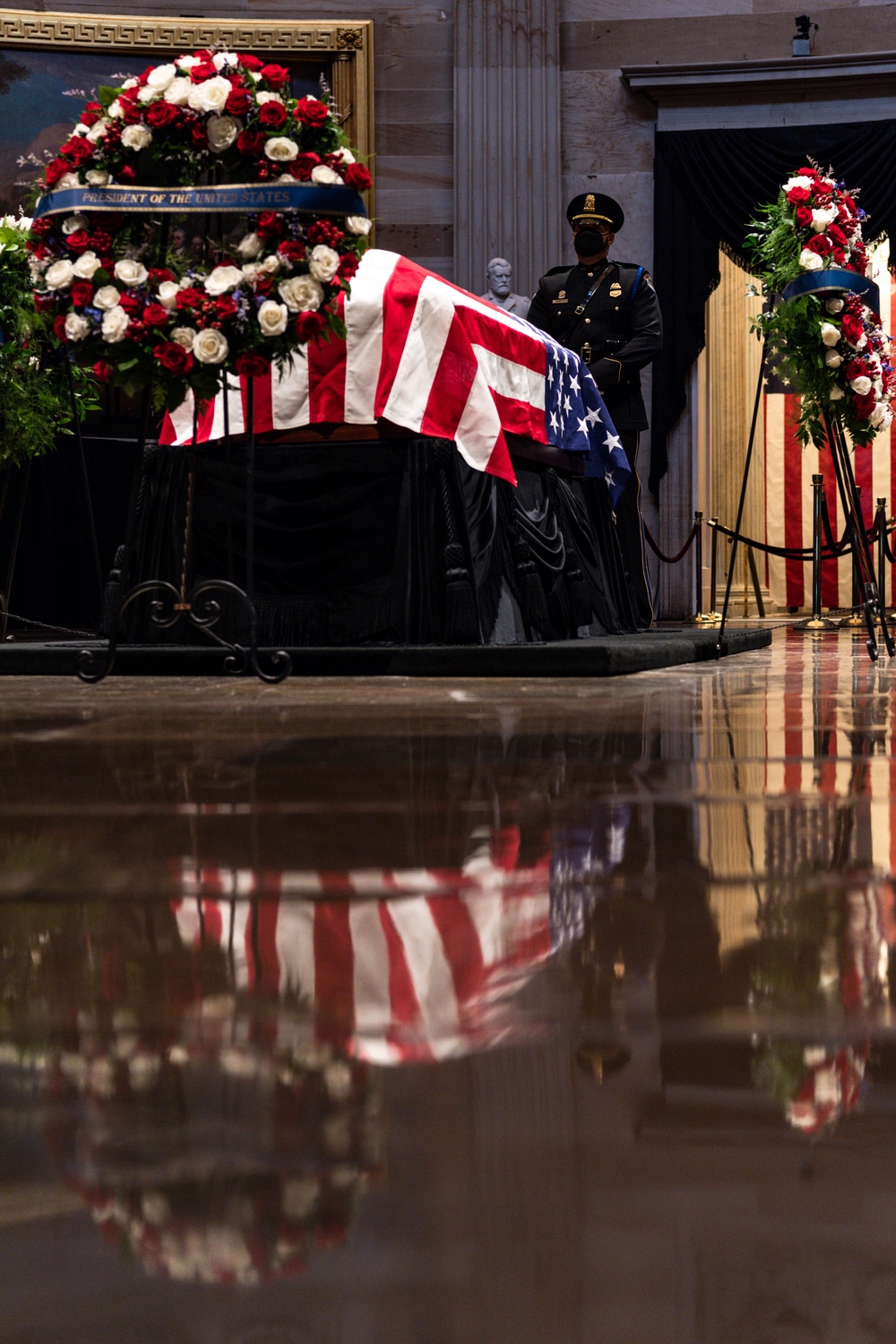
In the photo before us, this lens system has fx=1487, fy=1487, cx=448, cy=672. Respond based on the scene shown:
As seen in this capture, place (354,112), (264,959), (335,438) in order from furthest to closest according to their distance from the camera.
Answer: (354,112), (335,438), (264,959)

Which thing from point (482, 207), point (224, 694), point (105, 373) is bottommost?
point (224, 694)

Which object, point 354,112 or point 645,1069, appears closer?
point 645,1069

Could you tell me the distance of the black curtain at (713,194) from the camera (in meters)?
9.88

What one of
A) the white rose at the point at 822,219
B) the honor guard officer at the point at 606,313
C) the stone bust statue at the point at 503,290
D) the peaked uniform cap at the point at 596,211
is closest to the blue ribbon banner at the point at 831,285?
the white rose at the point at 822,219

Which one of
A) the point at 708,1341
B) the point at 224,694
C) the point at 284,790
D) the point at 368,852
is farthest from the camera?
the point at 224,694

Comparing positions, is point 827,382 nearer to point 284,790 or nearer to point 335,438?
point 335,438

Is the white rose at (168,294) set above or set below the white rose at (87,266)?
below

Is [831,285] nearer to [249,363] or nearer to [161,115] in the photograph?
[249,363]

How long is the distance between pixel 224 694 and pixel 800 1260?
3076 millimetres

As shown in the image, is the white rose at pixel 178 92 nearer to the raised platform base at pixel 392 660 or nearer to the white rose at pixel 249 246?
the white rose at pixel 249 246

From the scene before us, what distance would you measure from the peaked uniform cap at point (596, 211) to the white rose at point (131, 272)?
3644 millimetres

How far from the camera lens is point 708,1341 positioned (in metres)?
0.43

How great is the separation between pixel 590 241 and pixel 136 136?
12.2 feet

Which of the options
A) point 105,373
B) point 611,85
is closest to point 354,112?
point 611,85
